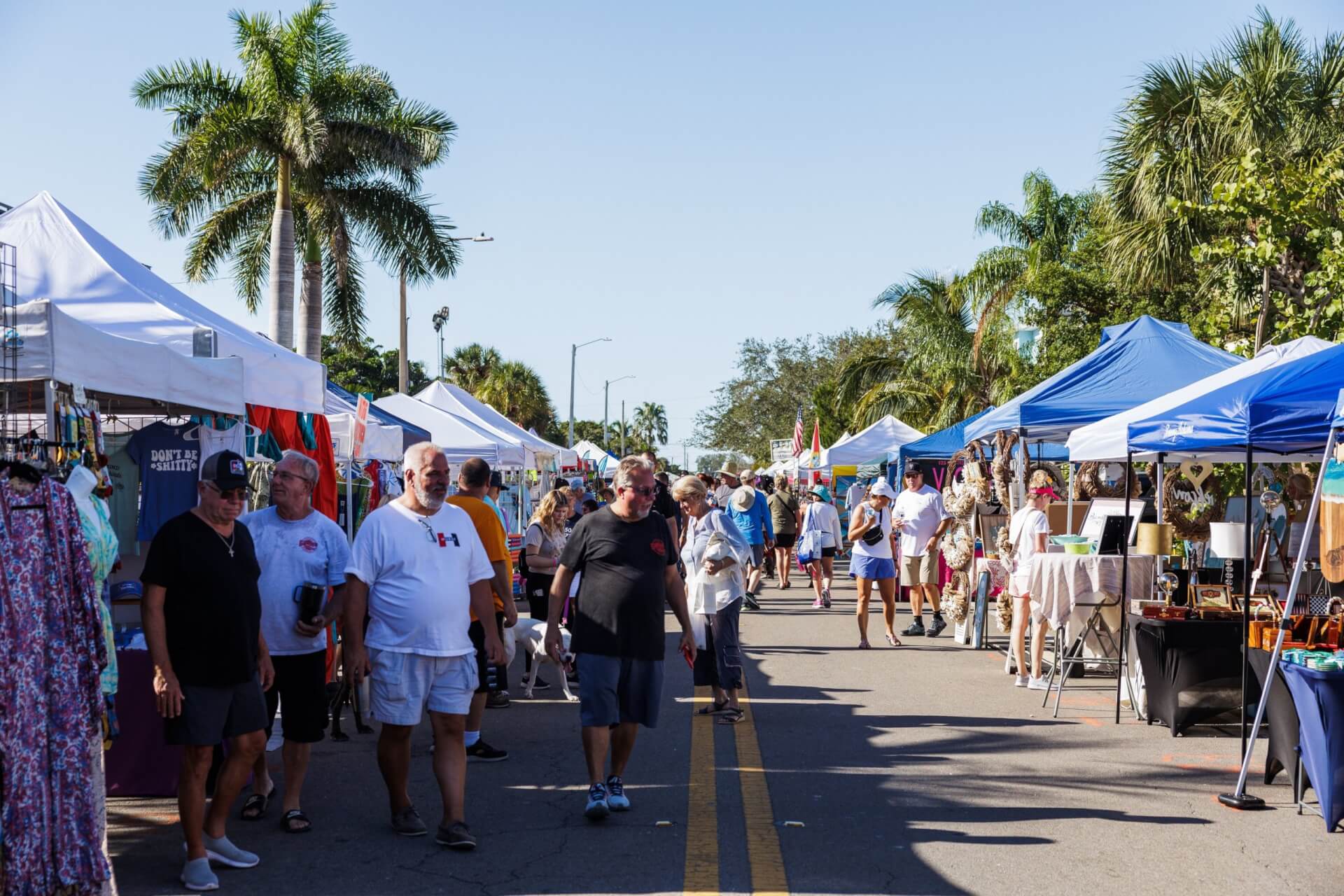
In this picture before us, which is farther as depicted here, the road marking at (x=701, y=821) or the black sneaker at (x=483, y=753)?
the black sneaker at (x=483, y=753)

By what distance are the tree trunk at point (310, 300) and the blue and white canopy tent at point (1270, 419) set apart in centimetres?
1813

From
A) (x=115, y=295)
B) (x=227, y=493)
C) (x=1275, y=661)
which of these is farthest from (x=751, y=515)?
(x=227, y=493)

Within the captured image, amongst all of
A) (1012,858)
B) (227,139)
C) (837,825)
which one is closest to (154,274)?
(837,825)

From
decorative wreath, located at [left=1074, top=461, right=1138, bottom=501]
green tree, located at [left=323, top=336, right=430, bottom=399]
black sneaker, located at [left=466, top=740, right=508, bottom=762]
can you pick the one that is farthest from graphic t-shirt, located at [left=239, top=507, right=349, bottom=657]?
green tree, located at [left=323, top=336, right=430, bottom=399]

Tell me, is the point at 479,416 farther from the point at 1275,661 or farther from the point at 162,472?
the point at 1275,661

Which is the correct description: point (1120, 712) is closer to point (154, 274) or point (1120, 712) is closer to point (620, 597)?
point (620, 597)

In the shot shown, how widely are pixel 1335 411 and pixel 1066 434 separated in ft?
26.9

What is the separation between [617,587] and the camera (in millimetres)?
6926

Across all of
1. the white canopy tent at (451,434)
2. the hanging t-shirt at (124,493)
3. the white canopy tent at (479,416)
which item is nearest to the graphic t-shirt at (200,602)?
the hanging t-shirt at (124,493)

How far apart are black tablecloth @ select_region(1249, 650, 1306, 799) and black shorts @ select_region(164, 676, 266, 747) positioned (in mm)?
5478

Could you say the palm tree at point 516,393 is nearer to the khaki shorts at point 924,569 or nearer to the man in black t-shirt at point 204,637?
the khaki shorts at point 924,569

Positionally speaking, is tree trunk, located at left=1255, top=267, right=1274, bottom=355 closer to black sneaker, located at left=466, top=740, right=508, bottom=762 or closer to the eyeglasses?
black sneaker, located at left=466, top=740, right=508, bottom=762

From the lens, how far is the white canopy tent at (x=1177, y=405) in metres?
9.77

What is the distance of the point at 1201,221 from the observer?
2014cm
